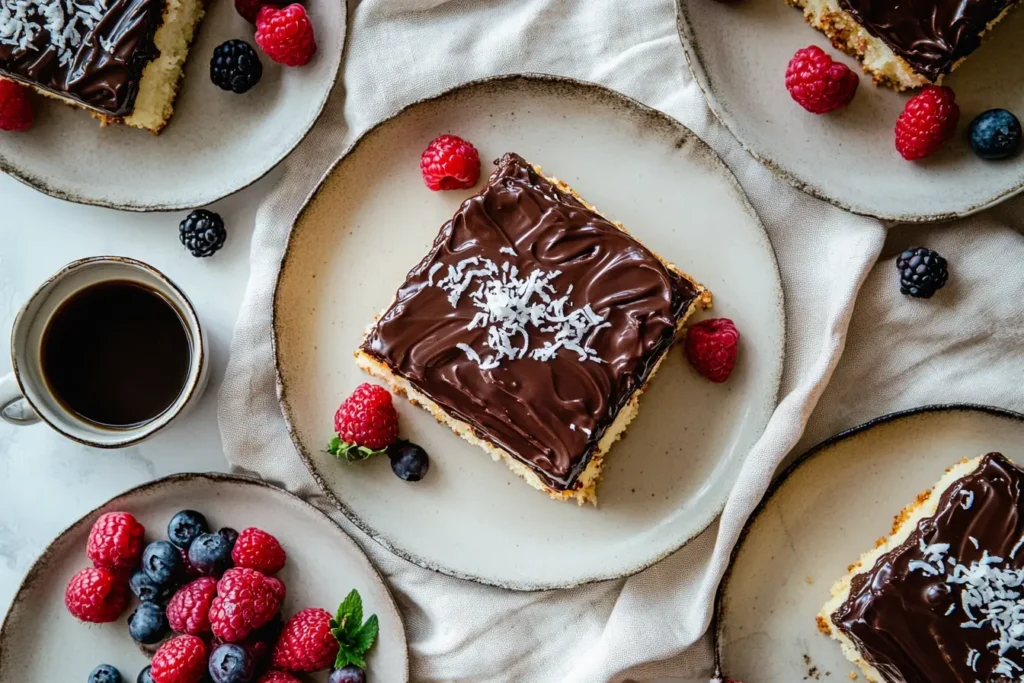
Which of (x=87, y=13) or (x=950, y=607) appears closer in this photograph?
(x=950, y=607)

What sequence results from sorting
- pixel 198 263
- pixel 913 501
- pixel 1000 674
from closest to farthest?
pixel 1000 674 → pixel 913 501 → pixel 198 263

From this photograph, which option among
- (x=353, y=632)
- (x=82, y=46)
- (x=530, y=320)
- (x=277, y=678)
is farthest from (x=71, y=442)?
(x=530, y=320)

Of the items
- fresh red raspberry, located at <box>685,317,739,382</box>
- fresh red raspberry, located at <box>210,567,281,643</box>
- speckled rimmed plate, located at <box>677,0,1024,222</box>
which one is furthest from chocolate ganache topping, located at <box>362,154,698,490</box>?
fresh red raspberry, located at <box>210,567,281,643</box>

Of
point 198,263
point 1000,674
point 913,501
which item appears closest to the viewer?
point 1000,674

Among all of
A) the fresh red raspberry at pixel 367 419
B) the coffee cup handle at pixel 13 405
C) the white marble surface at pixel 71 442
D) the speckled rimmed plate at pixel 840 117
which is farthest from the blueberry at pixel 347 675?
the speckled rimmed plate at pixel 840 117

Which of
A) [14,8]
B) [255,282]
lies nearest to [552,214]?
[255,282]

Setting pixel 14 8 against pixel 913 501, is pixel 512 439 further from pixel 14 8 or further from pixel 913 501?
pixel 14 8

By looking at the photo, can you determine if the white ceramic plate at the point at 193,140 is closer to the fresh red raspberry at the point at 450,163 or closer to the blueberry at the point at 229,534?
the fresh red raspberry at the point at 450,163
